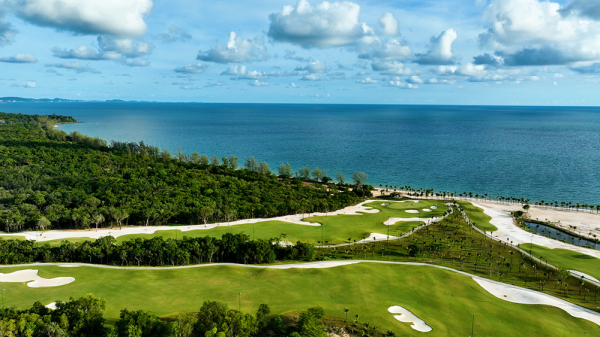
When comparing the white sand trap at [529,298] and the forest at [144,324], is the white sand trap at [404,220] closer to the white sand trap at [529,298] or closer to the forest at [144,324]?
the white sand trap at [529,298]

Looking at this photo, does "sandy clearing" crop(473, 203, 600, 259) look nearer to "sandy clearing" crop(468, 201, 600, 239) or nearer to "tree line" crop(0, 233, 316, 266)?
"sandy clearing" crop(468, 201, 600, 239)

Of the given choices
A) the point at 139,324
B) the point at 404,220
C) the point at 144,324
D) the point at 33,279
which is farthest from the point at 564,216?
the point at 33,279

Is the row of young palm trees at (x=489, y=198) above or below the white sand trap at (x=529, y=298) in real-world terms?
above

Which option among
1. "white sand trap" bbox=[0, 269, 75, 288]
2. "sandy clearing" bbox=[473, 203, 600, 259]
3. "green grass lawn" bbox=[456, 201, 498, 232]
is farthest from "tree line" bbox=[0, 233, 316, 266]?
"green grass lawn" bbox=[456, 201, 498, 232]

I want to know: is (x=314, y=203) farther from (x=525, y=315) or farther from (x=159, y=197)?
(x=525, y=315)

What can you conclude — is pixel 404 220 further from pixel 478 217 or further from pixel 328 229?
pixel 328 229

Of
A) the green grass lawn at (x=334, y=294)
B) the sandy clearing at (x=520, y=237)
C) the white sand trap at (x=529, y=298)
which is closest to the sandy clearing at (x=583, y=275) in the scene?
the sandy clearing at (x=520, y=237)
